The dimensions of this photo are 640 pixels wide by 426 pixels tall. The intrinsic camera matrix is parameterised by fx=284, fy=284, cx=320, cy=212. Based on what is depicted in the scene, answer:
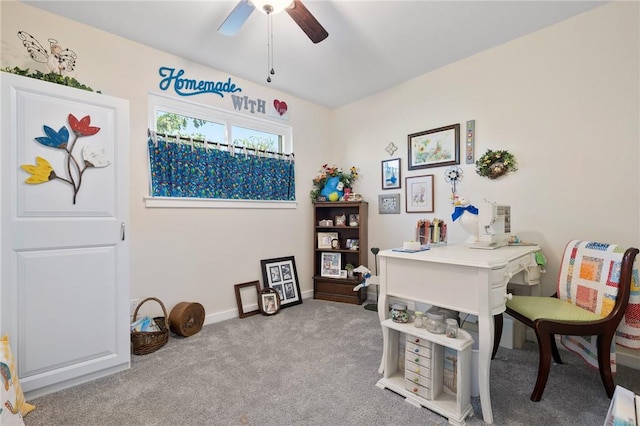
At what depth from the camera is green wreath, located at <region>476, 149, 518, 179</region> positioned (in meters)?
2.52

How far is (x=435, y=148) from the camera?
120 inches

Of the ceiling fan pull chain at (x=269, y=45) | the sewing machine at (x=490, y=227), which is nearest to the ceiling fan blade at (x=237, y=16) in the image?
the ceiling fan pull chain at (x=269, y=45)

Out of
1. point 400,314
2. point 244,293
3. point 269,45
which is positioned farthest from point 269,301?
point 269,45

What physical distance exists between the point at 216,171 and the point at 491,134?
8.96 feet

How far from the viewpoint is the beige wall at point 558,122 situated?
6.68 ft

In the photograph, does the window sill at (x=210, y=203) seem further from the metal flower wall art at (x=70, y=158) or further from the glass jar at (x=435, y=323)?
the glass jar at (x=435, y=323)

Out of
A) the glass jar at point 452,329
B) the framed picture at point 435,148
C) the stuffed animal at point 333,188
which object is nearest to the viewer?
the glass jar at point 452,329

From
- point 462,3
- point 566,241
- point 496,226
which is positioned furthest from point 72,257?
point 566,241

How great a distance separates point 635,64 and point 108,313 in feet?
13.2

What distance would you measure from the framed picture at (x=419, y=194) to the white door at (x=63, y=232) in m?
2.72

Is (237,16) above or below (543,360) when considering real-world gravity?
above

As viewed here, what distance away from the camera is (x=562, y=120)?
228 cm

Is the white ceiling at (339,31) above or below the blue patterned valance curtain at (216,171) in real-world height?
above

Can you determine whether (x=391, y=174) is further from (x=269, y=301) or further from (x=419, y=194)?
(x=269, y=301)
